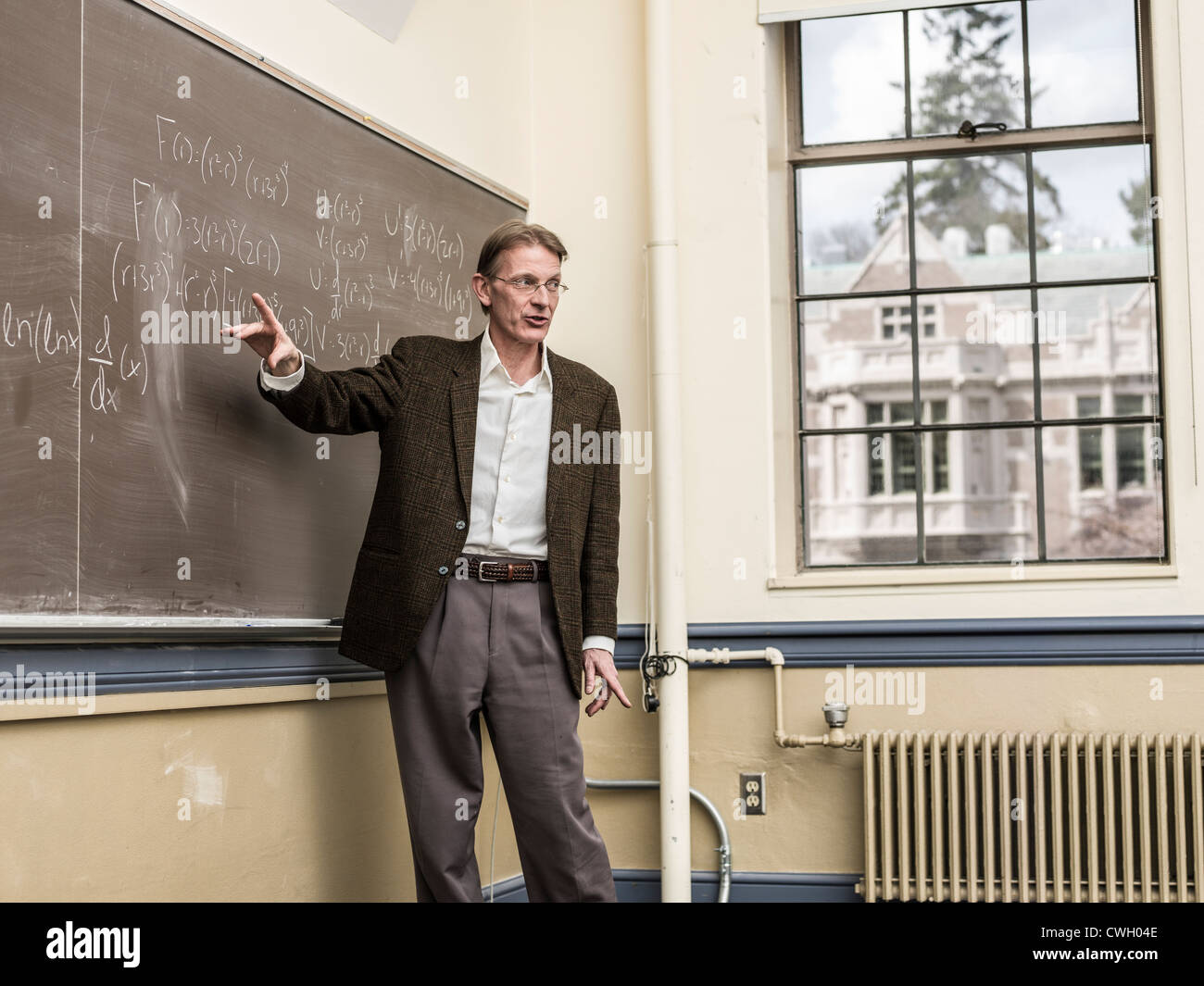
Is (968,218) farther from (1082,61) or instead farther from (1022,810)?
(1022,810)

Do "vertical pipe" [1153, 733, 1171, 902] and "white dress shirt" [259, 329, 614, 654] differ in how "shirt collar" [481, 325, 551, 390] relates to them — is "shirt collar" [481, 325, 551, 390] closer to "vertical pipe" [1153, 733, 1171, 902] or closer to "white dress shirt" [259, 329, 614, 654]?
"white dress shirt" [259, 329, 614, 654]

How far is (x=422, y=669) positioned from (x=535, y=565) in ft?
0.99

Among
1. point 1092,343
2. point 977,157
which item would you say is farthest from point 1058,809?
point 1092,343

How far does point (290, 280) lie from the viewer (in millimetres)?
2643

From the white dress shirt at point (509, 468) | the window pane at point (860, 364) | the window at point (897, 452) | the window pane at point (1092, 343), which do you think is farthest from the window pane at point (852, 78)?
the white dress shirt at point (509, 468)

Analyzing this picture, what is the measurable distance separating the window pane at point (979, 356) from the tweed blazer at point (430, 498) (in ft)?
4.74

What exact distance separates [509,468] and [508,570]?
8.1 inches

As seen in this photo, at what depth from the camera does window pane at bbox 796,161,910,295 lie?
3.79m

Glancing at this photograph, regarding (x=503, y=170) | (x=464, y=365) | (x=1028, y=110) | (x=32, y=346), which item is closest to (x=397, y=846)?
(x=464, y=365)

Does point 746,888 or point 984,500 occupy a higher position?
point 984,500

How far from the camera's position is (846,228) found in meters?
4.23

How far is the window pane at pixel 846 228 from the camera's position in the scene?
12.4 ft

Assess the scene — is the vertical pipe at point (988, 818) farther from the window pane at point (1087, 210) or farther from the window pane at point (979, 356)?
the window pane at point (1087, 210)
